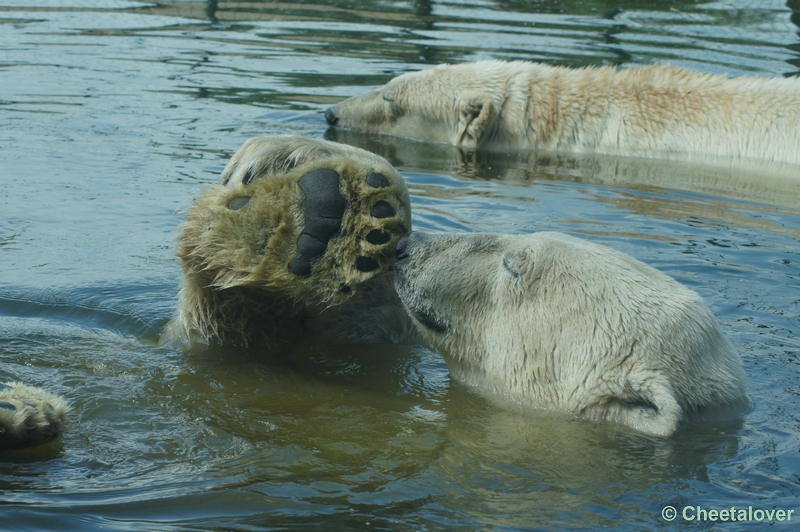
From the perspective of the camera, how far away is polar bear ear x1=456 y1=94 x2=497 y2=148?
8.36 metres

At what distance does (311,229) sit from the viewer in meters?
3.05

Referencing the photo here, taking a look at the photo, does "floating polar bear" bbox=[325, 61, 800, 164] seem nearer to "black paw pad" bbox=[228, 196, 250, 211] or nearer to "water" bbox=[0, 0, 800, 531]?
"water" bbox=[0, 0, 800, 531]

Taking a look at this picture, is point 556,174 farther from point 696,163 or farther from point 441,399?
point 441,399

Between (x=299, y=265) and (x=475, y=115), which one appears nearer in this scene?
(x=299, y=265)

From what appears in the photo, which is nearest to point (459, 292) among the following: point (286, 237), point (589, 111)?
point (286, 237)

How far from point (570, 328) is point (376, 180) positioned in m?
0.84

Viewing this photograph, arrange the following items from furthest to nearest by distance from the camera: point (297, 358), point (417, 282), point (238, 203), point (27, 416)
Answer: point (297, 358) < point (417, 282) < point (238, 203) < point (27, 416)

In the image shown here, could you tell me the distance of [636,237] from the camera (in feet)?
18.8

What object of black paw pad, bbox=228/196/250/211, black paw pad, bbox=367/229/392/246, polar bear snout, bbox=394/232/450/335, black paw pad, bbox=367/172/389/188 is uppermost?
black paw pad, bbox=367/172/389/188

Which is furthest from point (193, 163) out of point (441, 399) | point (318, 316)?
point (441, 399)

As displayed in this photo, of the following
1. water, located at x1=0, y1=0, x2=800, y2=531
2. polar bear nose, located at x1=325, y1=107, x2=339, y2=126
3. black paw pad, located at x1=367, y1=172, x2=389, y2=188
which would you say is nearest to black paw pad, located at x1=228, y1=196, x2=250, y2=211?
black paw pad, located at x1=367, y1=172, x2=389, y2=188

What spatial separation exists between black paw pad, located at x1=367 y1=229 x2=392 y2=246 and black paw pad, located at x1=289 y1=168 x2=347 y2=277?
0.11 meters

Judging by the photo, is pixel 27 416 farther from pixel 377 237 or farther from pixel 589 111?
pixel 589 111

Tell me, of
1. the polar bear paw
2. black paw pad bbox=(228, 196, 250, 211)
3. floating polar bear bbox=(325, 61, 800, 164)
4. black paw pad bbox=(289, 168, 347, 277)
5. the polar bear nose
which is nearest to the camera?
the polar bear paw
